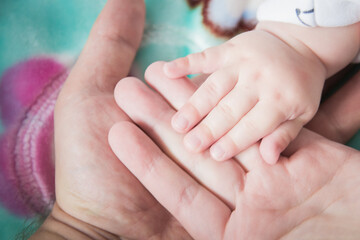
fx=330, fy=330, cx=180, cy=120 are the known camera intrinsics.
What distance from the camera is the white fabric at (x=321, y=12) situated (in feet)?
2.06

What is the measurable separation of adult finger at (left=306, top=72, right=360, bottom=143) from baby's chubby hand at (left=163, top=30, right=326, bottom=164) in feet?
0.55

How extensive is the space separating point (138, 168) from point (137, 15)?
0.42 m

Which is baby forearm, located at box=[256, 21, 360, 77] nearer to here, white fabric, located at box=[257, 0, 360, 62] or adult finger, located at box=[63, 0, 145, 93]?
white fabric, located at box=[257, 0, 360, 62]

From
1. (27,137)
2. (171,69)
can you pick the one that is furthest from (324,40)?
(27,137)

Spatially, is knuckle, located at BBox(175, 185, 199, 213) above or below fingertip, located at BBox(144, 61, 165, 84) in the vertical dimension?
below

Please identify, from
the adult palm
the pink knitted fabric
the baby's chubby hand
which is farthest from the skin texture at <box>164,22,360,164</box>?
the pink knitted fabric

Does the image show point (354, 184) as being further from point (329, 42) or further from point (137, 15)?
point (137, 15)

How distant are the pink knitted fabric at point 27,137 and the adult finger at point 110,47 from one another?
0.09 m

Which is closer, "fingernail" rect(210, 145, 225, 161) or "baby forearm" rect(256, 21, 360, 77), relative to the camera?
"fingernail" rect(210, 145, 225, 161)

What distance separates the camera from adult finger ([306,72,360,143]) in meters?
0.75

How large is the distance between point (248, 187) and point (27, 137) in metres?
0.48

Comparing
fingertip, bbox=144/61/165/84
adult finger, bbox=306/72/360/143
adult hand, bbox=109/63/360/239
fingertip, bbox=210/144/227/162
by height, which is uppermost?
fingertip, bbox=144/61/165/84

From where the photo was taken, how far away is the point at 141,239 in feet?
1.85

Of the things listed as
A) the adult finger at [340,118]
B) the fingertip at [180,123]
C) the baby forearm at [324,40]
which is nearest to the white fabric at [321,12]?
the baby forearm at [324,40]
